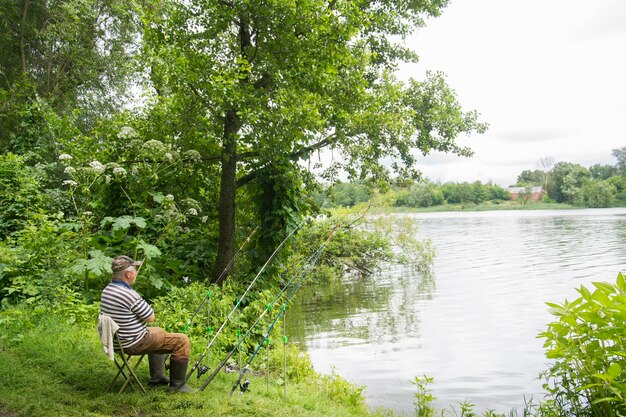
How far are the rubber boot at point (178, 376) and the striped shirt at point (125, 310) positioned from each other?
566 mm

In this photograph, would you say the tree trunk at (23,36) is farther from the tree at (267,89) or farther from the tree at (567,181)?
the tree at (567,181)

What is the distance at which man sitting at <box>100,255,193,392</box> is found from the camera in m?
5.44

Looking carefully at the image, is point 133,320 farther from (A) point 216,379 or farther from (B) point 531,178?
(B) point 531,178

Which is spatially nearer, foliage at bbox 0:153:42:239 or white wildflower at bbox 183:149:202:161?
white wildflower at bbox 183:149:202:161

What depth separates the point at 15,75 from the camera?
62.3 ft

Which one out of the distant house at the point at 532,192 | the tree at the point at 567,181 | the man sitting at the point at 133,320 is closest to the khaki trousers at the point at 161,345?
the man sitting at the point at 133,320

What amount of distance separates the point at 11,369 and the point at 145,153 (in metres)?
4.67

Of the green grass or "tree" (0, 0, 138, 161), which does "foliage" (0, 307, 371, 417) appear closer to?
the green grass

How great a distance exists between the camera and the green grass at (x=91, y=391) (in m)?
5.38

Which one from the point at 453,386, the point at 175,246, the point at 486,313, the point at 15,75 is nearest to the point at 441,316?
the point at 486,313

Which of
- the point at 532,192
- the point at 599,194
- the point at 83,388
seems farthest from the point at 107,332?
the point at 532,192

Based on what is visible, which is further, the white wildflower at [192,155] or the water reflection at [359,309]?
the water reflection at [359,309]

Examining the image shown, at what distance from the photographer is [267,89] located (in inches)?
431

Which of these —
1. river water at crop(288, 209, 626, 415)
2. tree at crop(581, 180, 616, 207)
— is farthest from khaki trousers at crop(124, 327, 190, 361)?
tree at crop(581, 180, 616, 207)
